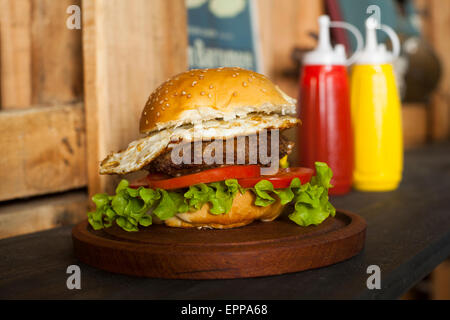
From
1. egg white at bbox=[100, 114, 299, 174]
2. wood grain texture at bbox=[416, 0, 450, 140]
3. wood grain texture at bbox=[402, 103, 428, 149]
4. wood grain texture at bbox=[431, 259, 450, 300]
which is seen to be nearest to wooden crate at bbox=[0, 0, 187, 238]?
egg white at bbox=[100, 114, 299, 174]

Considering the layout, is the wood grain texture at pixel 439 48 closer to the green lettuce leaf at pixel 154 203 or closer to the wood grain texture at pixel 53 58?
the wood grain texture at pixel 53 58

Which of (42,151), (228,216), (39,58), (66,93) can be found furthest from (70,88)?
(228,216)

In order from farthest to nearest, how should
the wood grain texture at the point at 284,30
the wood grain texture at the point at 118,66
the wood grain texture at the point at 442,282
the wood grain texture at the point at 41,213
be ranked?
the wood grain texture at the point at 284,30
the wood grain texture at the point at 442,282
the wood grain texture at the point at 118,66
the wood grain texture at the point at 41,213

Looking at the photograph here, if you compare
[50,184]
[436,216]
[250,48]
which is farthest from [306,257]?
[250,48]

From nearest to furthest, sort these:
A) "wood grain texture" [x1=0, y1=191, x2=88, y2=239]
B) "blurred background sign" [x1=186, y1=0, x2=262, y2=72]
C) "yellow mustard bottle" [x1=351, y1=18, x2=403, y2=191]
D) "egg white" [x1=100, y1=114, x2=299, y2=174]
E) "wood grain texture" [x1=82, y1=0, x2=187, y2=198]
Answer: "egg white" [x1=100, y1=114, x2=299, y2=174] → "wood grain texture" [x1=0, y1=191, x2=88, y2=239] → "wood grain texture" [x1=82, y1=0, x2=187, y2=198] → "yellow mustard bottle" [x1=351, y1=18, x2=403, y2=191] → "blurred background sign" [x1=186, y1=0, x2=262, y2=72]

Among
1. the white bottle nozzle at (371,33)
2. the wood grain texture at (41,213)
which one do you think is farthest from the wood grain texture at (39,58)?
the white bottle nozzle at (371,33)

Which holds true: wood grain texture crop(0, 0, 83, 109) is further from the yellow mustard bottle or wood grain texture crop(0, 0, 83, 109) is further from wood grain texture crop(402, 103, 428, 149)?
wood grain texture crop(402, 103, 428, 149)

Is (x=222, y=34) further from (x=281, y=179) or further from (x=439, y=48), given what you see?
(x=439, y=48)
